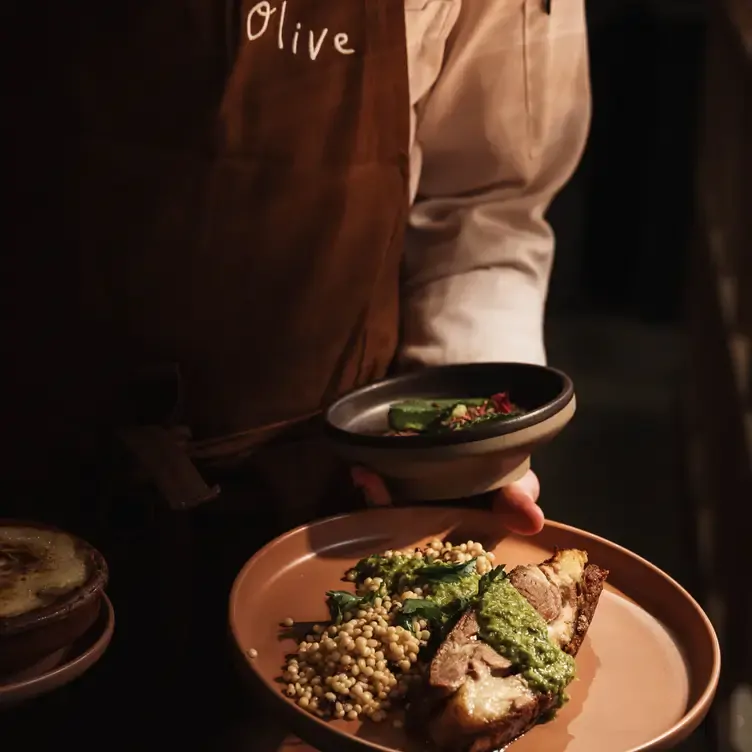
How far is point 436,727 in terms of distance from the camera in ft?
2.68

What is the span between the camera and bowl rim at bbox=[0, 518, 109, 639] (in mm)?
717

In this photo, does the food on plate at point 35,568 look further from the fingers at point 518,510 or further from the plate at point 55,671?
A: the fingers at point 518,510

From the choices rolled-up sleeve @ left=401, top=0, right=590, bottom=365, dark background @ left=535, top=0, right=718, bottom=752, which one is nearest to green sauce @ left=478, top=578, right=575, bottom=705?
rolled-up sleeve @ left=401, top=0, right=590, bottom=365

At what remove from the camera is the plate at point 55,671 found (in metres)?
0.73

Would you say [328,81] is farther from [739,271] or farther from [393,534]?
[739,271]

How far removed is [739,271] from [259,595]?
1.92m

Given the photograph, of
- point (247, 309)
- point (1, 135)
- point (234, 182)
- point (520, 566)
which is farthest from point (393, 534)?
point (1, 135)

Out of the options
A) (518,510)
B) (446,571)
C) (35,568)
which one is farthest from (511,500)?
(35,568)

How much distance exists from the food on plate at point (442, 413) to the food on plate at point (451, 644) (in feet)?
0.46

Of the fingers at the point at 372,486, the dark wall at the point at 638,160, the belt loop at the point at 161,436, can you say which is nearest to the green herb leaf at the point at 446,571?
the fingers at the point at 372,486

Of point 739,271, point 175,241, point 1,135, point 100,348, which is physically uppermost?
point 1,135

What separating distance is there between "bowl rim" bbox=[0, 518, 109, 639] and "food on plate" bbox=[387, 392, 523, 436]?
16.4 inches

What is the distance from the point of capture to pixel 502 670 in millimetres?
880

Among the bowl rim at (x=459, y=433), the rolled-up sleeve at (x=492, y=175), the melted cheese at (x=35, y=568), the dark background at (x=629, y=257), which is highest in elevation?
the rolled-up sleeve at (x=492, y=175)
